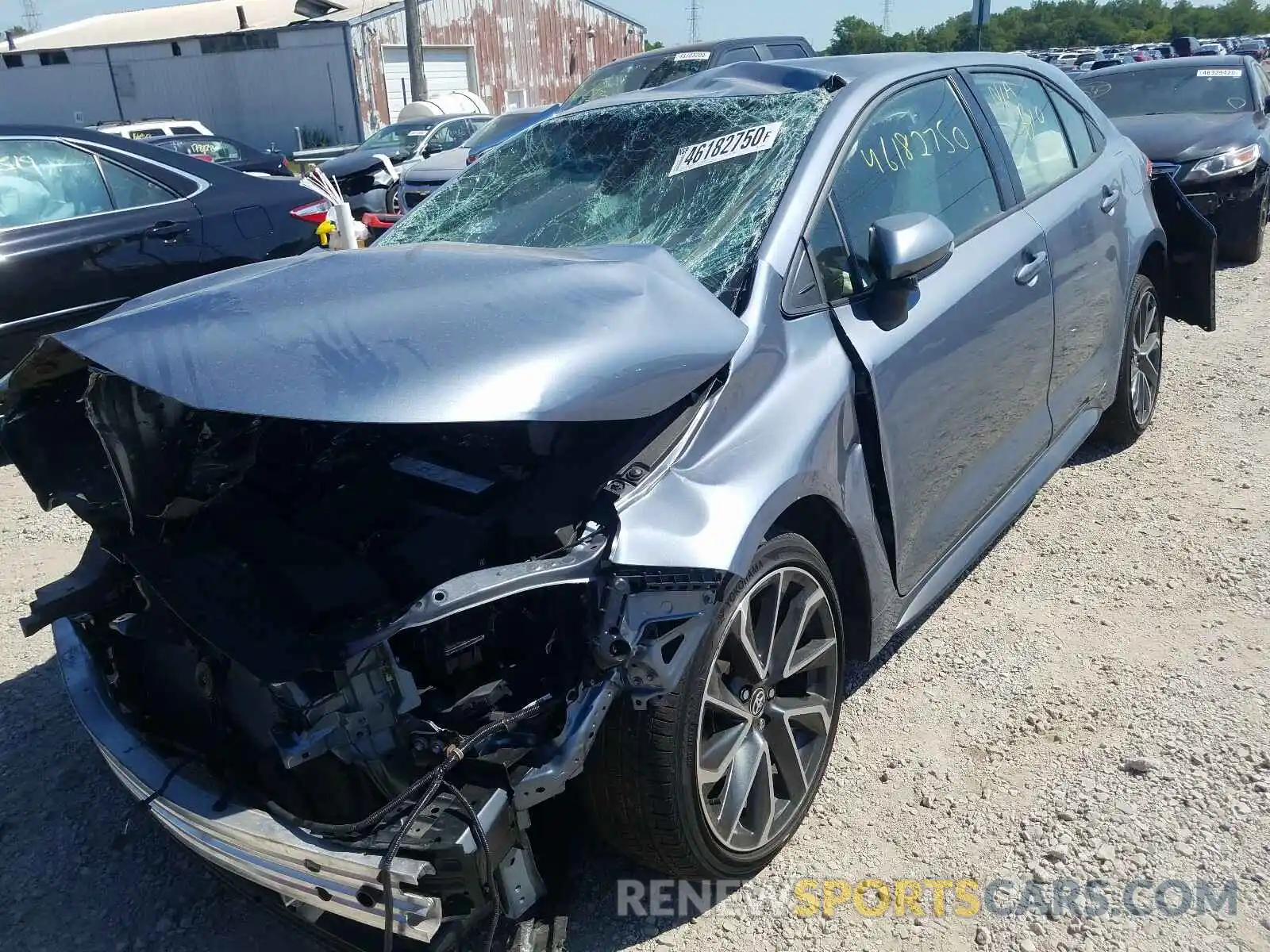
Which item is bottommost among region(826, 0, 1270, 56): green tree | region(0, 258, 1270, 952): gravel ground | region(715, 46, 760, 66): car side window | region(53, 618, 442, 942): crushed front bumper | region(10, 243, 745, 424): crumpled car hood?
region(826, 0, 1270, 56): green tree

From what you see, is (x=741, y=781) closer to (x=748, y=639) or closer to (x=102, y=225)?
(x=748, y=639)

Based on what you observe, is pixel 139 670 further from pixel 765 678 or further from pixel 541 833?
pixel 765 678

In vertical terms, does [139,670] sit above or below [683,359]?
below

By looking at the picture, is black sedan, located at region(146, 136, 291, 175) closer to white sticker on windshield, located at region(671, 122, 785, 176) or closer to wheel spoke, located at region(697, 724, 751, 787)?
white sticker on windshield, located at region(671, 122, 785, 176)

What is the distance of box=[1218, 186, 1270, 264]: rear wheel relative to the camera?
8.16 metres

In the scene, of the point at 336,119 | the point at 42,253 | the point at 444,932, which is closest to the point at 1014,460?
the point at 444,932

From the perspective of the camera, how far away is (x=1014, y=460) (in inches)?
133

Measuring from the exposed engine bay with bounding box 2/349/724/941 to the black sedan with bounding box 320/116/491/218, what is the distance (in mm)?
7610

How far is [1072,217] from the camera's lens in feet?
11.9

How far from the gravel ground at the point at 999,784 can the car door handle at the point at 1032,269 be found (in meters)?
1.11

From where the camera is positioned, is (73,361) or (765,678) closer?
(73,361)

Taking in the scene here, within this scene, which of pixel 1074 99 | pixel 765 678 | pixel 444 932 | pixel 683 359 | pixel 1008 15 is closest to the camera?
pixel 444 932

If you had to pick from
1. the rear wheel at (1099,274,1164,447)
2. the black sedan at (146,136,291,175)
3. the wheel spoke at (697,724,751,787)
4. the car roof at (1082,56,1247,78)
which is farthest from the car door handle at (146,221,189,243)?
the black sedan at (146,136,291,175)

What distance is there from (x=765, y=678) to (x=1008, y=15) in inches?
3343
